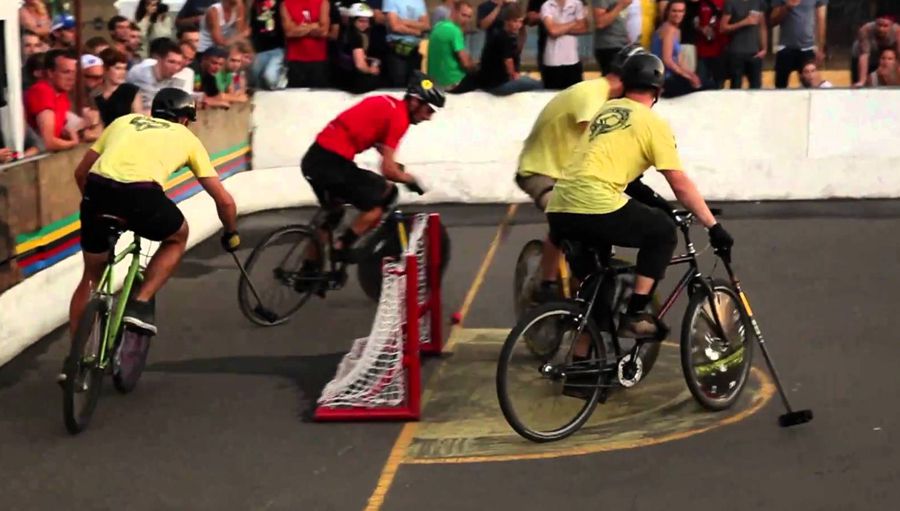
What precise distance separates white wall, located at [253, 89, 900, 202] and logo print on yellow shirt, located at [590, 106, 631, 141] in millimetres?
8322

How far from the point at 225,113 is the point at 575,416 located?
8693 mm

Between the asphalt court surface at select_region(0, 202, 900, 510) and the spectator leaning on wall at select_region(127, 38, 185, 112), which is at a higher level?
the spectator leaning on wall at select_region(127, 38, 185, 112)

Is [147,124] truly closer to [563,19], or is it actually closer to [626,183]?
[626,183]

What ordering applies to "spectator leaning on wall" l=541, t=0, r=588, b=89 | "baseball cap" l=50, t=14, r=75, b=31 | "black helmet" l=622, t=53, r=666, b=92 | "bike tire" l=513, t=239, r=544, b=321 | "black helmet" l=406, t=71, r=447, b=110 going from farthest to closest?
1. "spectator leaning on wall" l=541, t=0, r=588, b=89
2. "baseball cap" l=50, t=14, r=75, b=31
3. "black helmet" l=406, t=71, r=447, b=110
4. "bike tire" l=513, t=239, r=544, b=321
5. "black helmet" l=622, t=53, r=666, b=92

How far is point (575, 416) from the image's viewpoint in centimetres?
757

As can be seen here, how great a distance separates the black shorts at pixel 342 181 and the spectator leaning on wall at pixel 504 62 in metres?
5.92

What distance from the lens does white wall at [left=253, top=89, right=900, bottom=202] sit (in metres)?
15.8

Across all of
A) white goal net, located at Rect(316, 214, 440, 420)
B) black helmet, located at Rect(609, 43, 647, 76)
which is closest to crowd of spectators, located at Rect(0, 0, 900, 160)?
black helmet, located at Rect(609, 43, 647, 76)

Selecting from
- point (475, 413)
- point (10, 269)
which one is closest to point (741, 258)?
point (475, 413)

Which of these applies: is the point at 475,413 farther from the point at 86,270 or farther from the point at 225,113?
the point at 225,113

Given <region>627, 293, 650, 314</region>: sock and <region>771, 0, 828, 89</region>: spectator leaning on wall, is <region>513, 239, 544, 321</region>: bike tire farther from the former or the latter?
<region>771, 0, 828, 89</region>: spectator leaning on wall

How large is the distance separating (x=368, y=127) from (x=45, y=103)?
2855 millimetres

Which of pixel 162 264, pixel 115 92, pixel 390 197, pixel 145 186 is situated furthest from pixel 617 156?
pixel 115 92

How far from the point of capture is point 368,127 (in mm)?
10172
